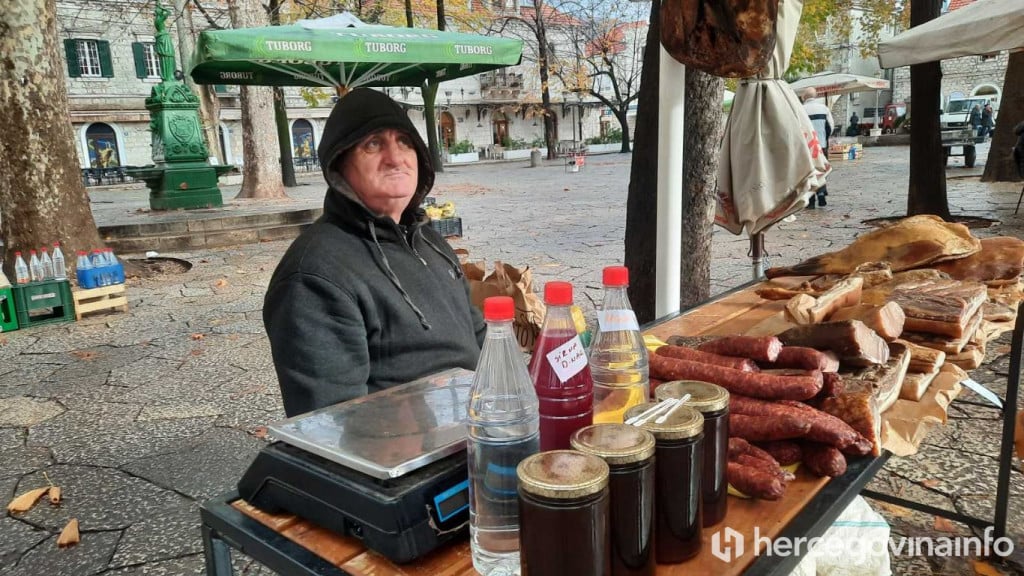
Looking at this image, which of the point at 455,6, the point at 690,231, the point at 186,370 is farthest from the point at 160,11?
the point at 455,6

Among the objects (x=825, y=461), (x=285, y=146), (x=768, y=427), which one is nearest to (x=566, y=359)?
(x=768, y=427)

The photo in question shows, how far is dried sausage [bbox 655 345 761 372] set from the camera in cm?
159

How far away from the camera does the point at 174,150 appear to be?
12.8 meters

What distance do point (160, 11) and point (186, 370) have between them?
32.2ft

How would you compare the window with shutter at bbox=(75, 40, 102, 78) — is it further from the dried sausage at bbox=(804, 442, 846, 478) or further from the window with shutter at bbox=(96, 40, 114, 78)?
the dried sausage at bbox=(804, 442, 846, 478)

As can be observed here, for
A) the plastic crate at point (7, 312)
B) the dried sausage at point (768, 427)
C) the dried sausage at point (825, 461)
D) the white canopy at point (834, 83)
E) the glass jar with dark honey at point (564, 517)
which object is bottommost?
the plastic crate at point (7, 312)

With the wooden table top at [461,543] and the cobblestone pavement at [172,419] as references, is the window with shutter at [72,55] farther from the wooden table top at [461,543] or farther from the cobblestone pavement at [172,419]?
the wooden table top at [461,543]

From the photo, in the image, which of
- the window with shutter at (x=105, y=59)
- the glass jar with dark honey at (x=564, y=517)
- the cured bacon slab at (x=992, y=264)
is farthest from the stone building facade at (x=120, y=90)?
the glass jar with dark honey at (x=564, y=517)

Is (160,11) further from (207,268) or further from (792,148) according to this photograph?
(792,148)

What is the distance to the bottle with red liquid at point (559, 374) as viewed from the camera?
1.17 m

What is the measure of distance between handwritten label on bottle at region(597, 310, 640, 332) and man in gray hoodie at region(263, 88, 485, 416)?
84 centimetres

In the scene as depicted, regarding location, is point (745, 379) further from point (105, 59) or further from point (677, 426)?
point (105, 59)

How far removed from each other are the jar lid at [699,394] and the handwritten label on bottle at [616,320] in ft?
0.71

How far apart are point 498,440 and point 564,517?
9.6 inches
